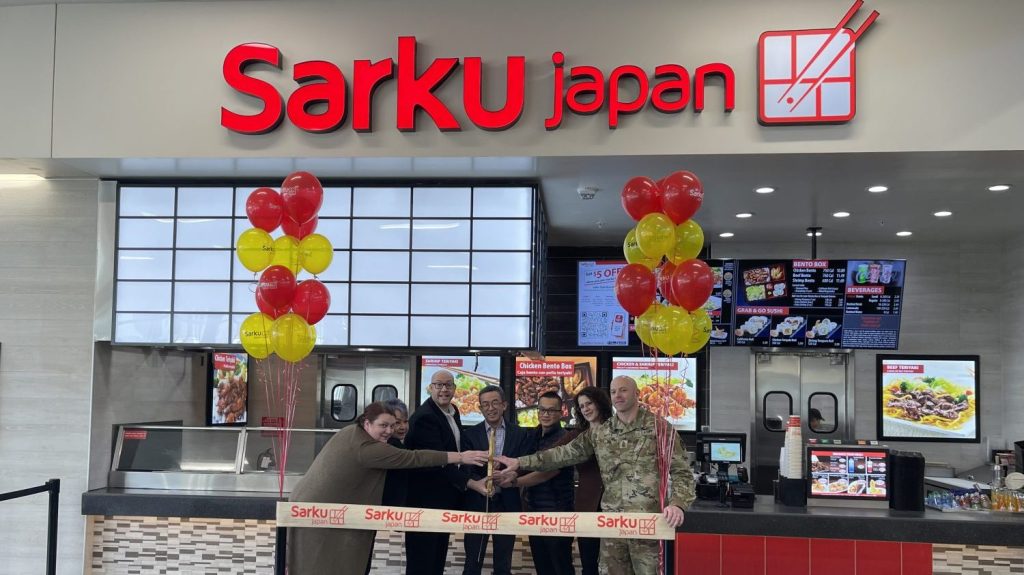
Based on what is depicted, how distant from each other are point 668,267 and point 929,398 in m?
5.71

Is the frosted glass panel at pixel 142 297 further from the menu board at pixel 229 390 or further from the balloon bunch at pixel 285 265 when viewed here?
the menu board at pixel 229 390

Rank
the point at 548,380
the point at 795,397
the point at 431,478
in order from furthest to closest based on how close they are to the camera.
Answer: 1. the point at 548,380
2. the point at 795,397
3. the point at 431,478

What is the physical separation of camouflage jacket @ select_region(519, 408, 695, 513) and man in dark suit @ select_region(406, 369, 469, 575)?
3.16 ft

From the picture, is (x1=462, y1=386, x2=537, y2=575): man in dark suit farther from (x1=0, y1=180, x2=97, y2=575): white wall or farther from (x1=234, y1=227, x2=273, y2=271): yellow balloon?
(x1=0, y1=180, x2=97, y2=575): white wall

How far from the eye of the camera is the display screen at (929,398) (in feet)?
29.8

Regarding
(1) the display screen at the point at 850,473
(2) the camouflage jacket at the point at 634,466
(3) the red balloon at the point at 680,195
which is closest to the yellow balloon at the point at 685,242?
(3) the red balloon at the point at 680,195

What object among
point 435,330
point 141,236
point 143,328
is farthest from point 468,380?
point 141,236

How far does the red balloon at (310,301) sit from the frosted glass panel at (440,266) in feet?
3.31

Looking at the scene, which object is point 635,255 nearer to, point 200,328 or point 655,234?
point 655,234

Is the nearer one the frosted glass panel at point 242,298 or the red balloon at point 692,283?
the red balloon at point 692,283

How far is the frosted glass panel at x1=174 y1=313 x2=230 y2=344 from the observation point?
6121 mm

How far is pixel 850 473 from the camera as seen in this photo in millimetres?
5707

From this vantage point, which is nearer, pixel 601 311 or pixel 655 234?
pixel 655 234

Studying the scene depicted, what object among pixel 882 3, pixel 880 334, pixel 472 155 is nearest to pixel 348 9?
pixel 472 155
